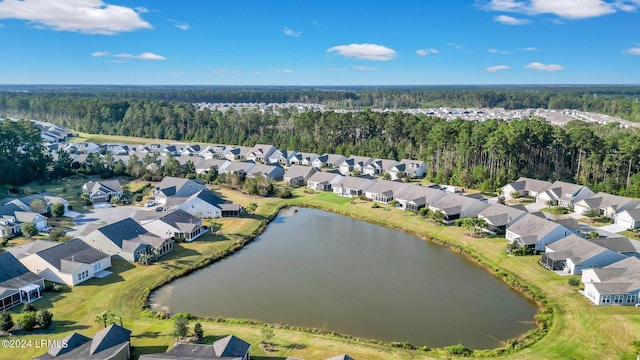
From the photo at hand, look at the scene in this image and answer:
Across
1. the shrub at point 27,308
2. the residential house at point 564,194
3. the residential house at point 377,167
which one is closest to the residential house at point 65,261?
the shrub at point 27,308

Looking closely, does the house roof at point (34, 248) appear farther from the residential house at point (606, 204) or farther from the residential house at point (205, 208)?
the residential house at point (606, 204)

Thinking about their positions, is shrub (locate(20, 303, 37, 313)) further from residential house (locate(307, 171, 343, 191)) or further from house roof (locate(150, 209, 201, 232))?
residential house (locate(307, 171, 343, 191))

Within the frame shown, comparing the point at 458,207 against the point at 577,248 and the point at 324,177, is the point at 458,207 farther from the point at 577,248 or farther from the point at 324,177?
the point at 324,177

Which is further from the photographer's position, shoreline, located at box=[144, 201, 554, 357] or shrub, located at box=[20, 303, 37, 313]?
shrub, located at box=[20, 303, 37, 313]

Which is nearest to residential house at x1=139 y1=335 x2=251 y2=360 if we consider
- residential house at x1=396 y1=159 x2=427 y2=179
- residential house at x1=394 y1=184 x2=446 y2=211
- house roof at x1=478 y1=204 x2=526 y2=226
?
house roof at x1=478 y1=204 x2=526 y2=226

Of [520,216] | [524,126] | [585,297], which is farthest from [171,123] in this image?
[585,297]

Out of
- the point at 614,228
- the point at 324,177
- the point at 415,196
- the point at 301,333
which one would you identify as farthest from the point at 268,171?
the point at 614,228

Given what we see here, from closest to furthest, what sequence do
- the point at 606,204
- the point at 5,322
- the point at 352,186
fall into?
the point at 5,322 → the point at 606,204 → the point at 352,186
